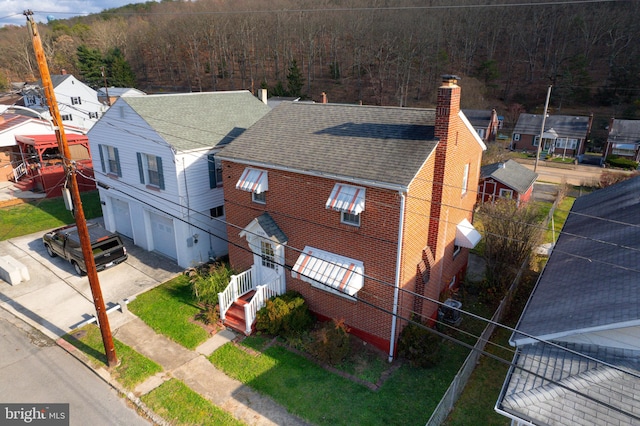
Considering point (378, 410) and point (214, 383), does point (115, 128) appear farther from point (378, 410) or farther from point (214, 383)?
point (378, 410)

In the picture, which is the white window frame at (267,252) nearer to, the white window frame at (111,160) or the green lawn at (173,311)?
the green lawn at (173,311)

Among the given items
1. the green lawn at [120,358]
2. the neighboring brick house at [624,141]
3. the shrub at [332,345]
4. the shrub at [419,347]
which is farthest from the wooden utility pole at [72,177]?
the neighboring brick house at [624,141]

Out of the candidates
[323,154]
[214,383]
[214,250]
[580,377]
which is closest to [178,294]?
[214,250]

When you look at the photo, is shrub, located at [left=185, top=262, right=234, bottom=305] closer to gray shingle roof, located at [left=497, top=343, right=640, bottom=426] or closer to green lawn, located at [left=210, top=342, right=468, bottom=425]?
green lawn, located at [left=210, top=342, right=468, bottom=425]

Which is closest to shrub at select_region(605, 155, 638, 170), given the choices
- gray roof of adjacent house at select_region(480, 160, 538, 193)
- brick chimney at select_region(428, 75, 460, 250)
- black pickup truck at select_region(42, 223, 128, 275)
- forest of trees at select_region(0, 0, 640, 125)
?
forest of trees at select_region(0, 0, 640, 125)

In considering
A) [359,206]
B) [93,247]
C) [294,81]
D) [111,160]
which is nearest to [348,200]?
[359,206]

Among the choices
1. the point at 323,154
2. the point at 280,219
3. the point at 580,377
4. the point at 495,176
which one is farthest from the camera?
the point at 495,176
